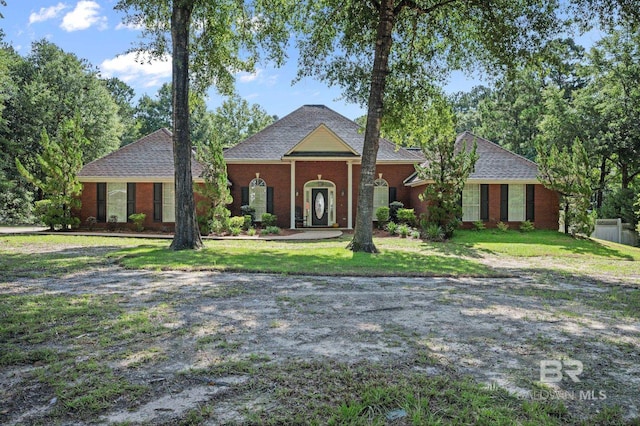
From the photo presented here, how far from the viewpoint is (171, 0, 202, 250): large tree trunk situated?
536 inches

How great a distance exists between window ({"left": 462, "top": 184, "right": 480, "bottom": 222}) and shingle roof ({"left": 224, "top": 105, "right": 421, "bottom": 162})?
3.31 m

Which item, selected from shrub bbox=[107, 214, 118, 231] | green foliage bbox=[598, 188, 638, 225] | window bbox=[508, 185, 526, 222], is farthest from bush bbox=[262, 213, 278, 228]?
green foliage bbox=[598, 188, 638, 225]

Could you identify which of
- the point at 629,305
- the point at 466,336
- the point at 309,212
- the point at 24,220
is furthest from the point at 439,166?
the point at 24,220

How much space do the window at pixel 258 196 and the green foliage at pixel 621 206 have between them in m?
18.1

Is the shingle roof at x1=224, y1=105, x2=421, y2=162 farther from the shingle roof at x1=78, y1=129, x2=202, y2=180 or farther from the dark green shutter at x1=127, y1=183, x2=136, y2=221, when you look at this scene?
the dark green shutter at x1=127, y1=183, x2=136, y2=221

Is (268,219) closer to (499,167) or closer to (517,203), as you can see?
(499,167)

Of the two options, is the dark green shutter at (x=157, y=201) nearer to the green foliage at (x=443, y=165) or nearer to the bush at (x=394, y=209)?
the bush at (x=394, y=209)

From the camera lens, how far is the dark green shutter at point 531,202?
21484 mm

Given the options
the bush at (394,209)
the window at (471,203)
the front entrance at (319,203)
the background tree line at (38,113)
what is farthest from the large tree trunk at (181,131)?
the background tree line at (38,113)

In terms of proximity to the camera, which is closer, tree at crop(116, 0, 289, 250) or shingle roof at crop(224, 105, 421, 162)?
tree at crop(116, 0, 289, 250)

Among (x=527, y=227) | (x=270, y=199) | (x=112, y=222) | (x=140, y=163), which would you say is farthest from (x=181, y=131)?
(x=527, y=227)

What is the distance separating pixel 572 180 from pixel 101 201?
21320mm

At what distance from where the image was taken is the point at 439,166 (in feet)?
56.8

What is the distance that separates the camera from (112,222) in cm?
2180
